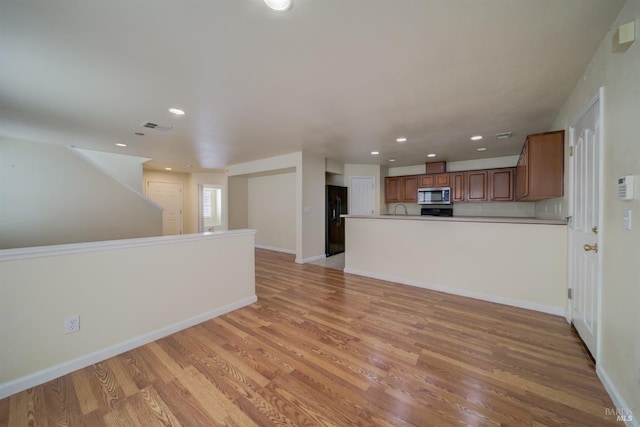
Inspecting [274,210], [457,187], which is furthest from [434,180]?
[274,210]

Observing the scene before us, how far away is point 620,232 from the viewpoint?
1.46 meters

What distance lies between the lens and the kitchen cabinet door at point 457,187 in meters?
5.70

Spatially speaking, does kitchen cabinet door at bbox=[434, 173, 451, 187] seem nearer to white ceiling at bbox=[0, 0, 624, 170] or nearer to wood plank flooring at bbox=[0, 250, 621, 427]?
white ceiling at bbox=[0, 0, 624, 170]

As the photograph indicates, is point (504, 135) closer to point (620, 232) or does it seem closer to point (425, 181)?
point (425, 181)

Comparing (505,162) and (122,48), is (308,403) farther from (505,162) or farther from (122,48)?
(505,162)

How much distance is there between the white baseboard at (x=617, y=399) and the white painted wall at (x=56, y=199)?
6.35 m

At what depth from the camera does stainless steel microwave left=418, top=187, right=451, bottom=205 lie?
586cm

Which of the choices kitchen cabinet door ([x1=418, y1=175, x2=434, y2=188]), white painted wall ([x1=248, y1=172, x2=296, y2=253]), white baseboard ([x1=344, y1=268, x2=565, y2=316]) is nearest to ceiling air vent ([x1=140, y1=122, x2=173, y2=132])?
white painted wall ([x1=248, y1=172, x2=296, y2=253])

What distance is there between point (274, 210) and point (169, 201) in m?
3.70

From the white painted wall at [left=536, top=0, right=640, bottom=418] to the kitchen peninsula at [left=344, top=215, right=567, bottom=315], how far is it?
1.27 meters

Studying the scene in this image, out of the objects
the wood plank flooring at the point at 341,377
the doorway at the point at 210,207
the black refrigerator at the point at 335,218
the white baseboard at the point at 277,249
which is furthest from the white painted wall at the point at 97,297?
the doorway at the point at 210,207

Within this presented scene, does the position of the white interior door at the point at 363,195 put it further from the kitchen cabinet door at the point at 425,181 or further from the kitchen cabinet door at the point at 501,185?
the kitchen cabinet door at the point at 501,185

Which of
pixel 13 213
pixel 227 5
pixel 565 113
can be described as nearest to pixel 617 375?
pixel 565 113

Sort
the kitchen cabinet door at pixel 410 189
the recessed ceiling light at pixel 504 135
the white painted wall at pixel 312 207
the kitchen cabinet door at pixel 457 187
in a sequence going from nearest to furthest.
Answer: the recessed ceiling light at pixel 504 135
the white painted wall at pixel 312 207
the kitchen cabinet door at pixel 457 187
the kitchen cabinet door at pixel 410 189
